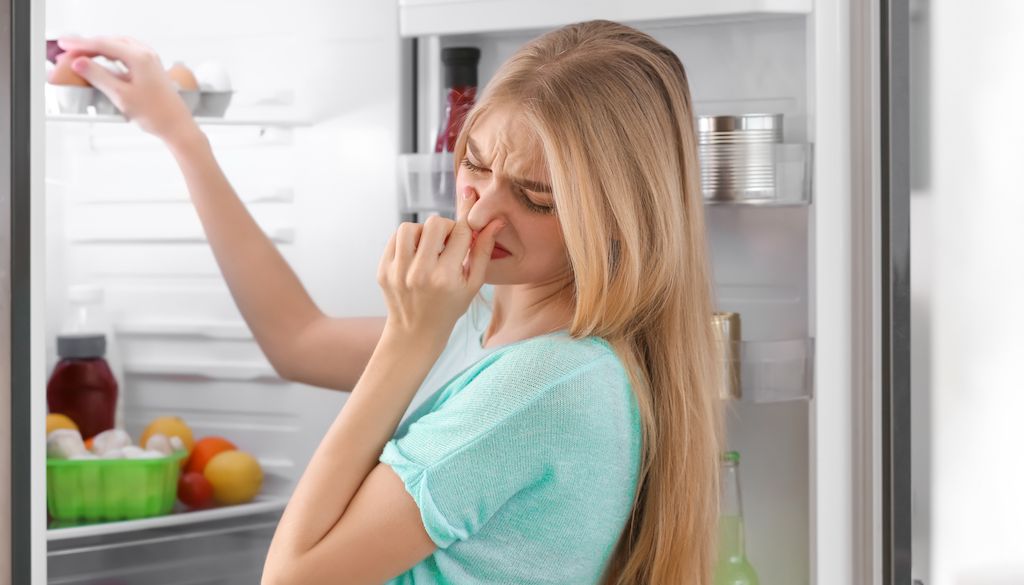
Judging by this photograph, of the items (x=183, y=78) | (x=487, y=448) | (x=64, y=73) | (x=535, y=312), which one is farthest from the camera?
(x=183, y=78)

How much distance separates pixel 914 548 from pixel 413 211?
679 mm

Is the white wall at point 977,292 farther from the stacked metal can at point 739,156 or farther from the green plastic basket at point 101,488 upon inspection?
the green plastic basket at point 101,488

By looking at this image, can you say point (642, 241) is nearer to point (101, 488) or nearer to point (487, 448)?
point (487, 448)

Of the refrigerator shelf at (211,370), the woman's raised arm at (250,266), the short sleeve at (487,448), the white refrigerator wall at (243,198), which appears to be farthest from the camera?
the refrigerator shelf at (211,370)

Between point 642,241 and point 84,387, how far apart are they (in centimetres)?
96

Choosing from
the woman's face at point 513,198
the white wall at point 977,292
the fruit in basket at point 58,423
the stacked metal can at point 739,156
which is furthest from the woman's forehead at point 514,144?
the fruit in basket at point 58,423

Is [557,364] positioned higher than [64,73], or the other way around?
[64,73]

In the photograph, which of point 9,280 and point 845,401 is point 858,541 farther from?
point 9,280

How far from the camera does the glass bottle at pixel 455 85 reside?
1.36m

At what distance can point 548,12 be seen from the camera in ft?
4.24

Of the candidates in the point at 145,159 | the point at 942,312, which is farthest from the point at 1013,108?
the point at 145,159

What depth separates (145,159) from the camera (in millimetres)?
1640

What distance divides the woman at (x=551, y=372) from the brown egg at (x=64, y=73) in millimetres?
591

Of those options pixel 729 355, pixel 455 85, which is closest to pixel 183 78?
pixel 455 85
